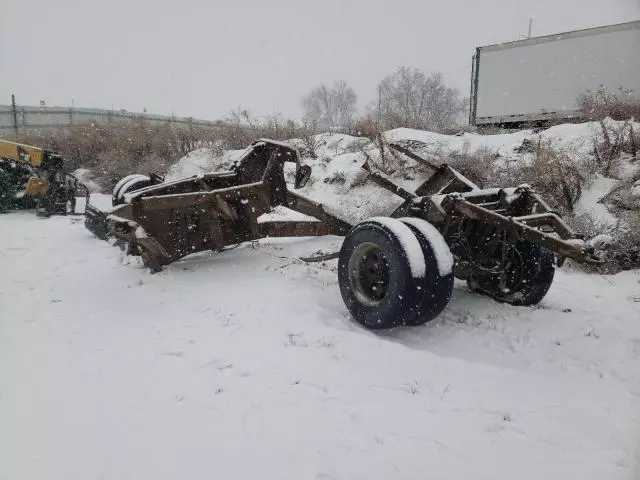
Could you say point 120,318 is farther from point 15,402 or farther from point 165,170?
point 165,170

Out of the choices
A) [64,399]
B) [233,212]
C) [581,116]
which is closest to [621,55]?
[581,116]

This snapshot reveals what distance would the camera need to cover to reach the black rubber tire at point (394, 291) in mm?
3279

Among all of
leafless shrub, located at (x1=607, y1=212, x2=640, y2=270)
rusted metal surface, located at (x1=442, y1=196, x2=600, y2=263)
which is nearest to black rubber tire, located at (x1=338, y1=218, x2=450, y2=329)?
rusted metal surface, located at (x1=442, y1=196, x2=600, y2=263)

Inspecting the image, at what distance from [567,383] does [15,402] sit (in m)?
3.33

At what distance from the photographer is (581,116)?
439 inches

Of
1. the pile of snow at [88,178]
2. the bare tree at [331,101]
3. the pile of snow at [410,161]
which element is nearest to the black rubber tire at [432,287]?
the pile of snow at [410,161]

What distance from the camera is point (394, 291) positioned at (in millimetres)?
3336

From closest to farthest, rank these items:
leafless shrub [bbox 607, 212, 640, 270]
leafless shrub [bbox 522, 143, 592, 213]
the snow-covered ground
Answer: the snow-covered ground, leafless shrub [bbox 607, 212, 640, 270], leafless shrub [bbox 522, 143, 592, 213]

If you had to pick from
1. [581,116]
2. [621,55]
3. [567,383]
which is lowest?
[567,383]

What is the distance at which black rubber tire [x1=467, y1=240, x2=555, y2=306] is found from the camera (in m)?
4.14

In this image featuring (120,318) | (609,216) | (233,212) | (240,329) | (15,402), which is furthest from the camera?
(609,216)

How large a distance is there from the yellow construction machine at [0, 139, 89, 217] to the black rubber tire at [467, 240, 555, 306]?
26.0 feet

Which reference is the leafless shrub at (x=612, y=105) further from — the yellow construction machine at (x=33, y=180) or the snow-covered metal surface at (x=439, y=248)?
the yellow construction machine at (x=33, y=180)

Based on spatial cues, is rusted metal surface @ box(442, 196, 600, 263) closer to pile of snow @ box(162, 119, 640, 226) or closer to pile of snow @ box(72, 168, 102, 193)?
pile of snow @ box(162, 119, 640, 226)
